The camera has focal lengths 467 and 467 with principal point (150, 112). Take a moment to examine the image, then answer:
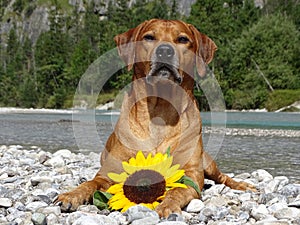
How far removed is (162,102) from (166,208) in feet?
4.65

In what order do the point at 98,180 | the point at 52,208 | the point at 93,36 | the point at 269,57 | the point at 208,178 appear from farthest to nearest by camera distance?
the point at 93,36 → the point at 269,57 → the point at 208,178 → the point at 98,180 → the point at 52,208

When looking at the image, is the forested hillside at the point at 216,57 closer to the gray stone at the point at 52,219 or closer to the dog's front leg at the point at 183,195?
the dog's front leg at the point at 183,195

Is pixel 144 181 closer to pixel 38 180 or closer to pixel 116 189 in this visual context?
pixel 116 189

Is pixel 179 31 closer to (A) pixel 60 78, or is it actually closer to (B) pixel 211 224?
(B) pixel 211 224

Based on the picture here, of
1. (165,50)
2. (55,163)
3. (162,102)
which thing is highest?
(165,50)

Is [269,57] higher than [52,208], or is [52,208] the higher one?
[269,57]

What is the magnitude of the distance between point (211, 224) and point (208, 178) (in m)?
1.91

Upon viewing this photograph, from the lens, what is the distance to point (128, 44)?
473 centimetres

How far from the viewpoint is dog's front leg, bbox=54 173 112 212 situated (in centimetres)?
353

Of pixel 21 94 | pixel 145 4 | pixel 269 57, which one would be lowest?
pixel 21 94

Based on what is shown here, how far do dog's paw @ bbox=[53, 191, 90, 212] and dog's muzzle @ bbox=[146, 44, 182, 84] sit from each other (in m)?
1.32

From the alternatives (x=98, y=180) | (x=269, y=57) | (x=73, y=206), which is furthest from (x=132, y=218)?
(x=269, y=57)

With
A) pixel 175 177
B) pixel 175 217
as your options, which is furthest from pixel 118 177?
pixel 175 217

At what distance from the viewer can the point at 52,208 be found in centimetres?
341
